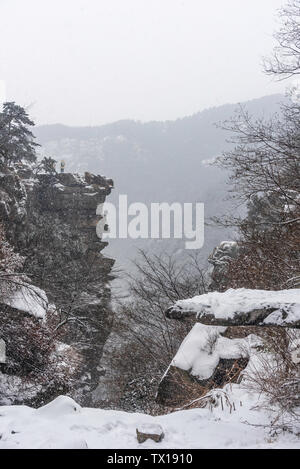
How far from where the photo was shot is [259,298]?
4582 millimetres

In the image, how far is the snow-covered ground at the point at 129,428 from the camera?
398cm

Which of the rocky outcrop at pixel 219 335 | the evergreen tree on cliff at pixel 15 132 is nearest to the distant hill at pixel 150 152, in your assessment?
the evergreen tree on cliff at pixel 15 132

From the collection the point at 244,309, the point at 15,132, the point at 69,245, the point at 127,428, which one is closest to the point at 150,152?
the point at 15,132

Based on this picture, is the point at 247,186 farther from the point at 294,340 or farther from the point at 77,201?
the point at 77,201

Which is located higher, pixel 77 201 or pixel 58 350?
pixel 77 201

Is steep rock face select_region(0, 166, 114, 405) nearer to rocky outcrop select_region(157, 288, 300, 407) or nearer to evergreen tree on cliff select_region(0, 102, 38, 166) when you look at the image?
evergreen tree on cliff select_region(0, 102, 38, 166)

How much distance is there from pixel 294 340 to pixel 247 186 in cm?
279

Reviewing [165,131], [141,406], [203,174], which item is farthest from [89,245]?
[165,131]

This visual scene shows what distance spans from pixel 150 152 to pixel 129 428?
162712 millimetres

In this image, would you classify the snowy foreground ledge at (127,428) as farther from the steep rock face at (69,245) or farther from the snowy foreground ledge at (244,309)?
the steep rock face at (69,245)

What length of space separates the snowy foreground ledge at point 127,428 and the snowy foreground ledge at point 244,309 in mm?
1269

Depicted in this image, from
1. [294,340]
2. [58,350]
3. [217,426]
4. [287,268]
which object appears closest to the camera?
[217,426]

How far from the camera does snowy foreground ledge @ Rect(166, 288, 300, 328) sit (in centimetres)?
412

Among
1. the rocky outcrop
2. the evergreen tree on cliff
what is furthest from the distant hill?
the rocky outcrop
